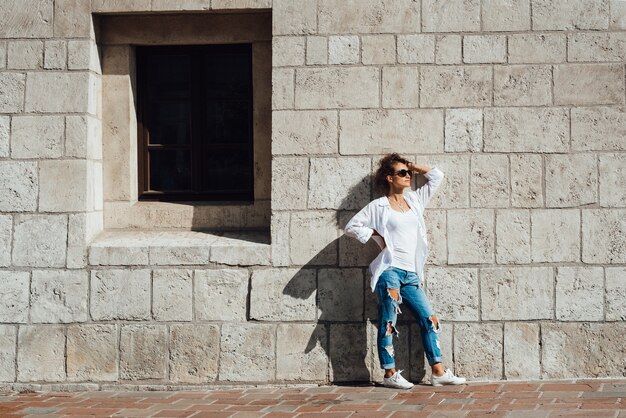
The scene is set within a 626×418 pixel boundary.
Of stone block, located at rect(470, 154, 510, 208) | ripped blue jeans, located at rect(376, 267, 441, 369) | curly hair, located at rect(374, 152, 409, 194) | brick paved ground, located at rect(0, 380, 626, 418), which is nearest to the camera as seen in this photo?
brick paved ground, located at rect(0, 380, 626, 418)

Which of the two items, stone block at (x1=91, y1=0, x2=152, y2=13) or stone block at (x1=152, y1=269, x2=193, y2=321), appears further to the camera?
stone block at (x1=91, y1=0, x2=152, y2=13)

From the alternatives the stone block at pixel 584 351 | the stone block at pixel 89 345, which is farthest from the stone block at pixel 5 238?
the stone block at pixel 584 351

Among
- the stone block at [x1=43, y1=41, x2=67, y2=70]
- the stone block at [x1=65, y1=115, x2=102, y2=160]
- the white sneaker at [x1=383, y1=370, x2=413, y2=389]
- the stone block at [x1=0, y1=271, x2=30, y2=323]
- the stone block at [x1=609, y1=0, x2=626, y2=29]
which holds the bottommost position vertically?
the white sneaker at [x1=383, y1=370, x2=413, y2=389]

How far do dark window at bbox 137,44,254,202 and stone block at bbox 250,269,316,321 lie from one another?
1020 millimetres

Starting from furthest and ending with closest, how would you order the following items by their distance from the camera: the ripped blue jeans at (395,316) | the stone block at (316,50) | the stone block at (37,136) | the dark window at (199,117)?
the dark window at (199,117) → the stone block at (37,136) → the stone block at (316,50) → the ripped blue jeans at (395,316)

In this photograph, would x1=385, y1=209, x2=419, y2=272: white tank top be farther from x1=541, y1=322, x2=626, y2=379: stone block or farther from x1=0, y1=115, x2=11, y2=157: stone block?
x1=0, y1=115, x2=11, y2=157: stone block

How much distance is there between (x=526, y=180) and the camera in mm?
8703

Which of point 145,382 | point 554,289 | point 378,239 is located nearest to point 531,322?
point 554,289

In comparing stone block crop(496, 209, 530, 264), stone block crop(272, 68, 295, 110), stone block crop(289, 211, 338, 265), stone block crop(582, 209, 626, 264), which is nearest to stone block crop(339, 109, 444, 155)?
stone block crop(272, 68, 295, 110)

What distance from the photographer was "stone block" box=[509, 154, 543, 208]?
8688mm

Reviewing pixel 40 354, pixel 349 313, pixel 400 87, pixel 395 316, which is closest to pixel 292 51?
pixel 400 87

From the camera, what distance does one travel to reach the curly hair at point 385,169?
851 cm

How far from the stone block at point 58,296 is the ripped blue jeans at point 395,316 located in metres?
2.58

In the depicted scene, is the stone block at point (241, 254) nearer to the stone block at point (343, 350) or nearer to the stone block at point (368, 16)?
the stone block at point (343, 350)
